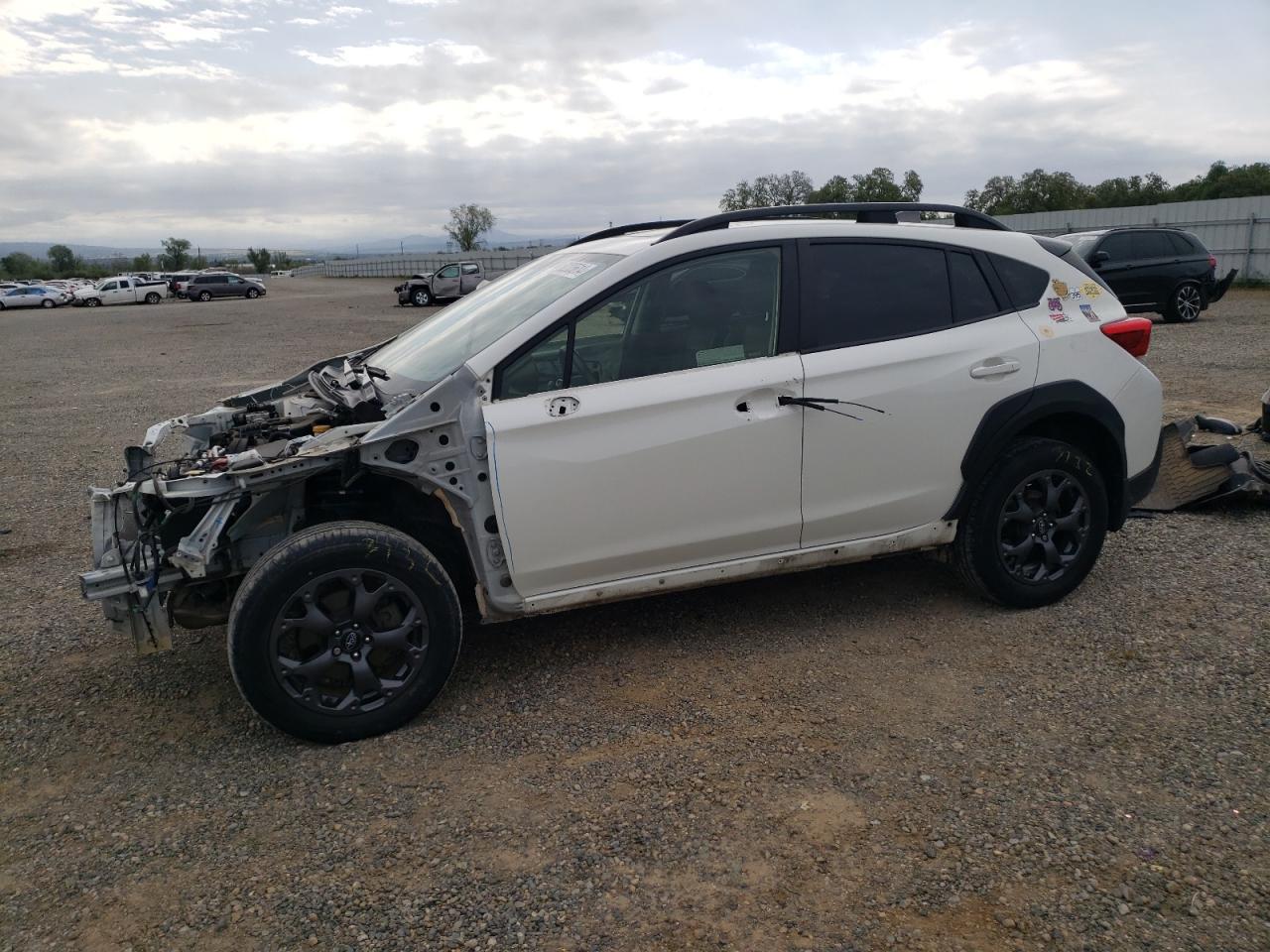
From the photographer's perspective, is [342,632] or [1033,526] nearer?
[342,632]

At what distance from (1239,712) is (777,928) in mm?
2137

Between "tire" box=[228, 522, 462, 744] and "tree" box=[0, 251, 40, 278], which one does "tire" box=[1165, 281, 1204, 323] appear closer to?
"tire" box=[228, 522, 462, 744]

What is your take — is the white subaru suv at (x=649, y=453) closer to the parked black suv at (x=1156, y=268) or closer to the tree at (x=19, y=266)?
the parked black suv at (x=1156, y=268)

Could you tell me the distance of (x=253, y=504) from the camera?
11.8 feet

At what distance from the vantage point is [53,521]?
6637mm

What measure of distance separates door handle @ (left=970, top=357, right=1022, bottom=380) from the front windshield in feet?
5.36

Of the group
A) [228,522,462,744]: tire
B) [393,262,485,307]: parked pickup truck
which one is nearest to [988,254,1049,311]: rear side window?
[228,522,462,744]: tire

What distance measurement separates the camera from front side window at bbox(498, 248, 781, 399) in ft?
12.1

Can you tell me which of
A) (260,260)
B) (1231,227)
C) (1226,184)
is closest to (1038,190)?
(1226,184)

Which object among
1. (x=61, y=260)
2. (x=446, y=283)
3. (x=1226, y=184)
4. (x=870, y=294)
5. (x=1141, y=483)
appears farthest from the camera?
(x=61, y=260)

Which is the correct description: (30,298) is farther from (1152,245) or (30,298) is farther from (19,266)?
(19,266)

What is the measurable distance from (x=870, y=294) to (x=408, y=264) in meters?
67.9

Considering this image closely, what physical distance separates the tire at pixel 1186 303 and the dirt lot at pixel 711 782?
42.5 feet

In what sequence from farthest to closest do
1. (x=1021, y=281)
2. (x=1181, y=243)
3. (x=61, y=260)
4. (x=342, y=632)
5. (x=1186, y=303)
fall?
(x=61, y=260) < (x=1186, y=303) < (x=1181, y=243) < (x=1021, y=281) < (x=342, y=632)
